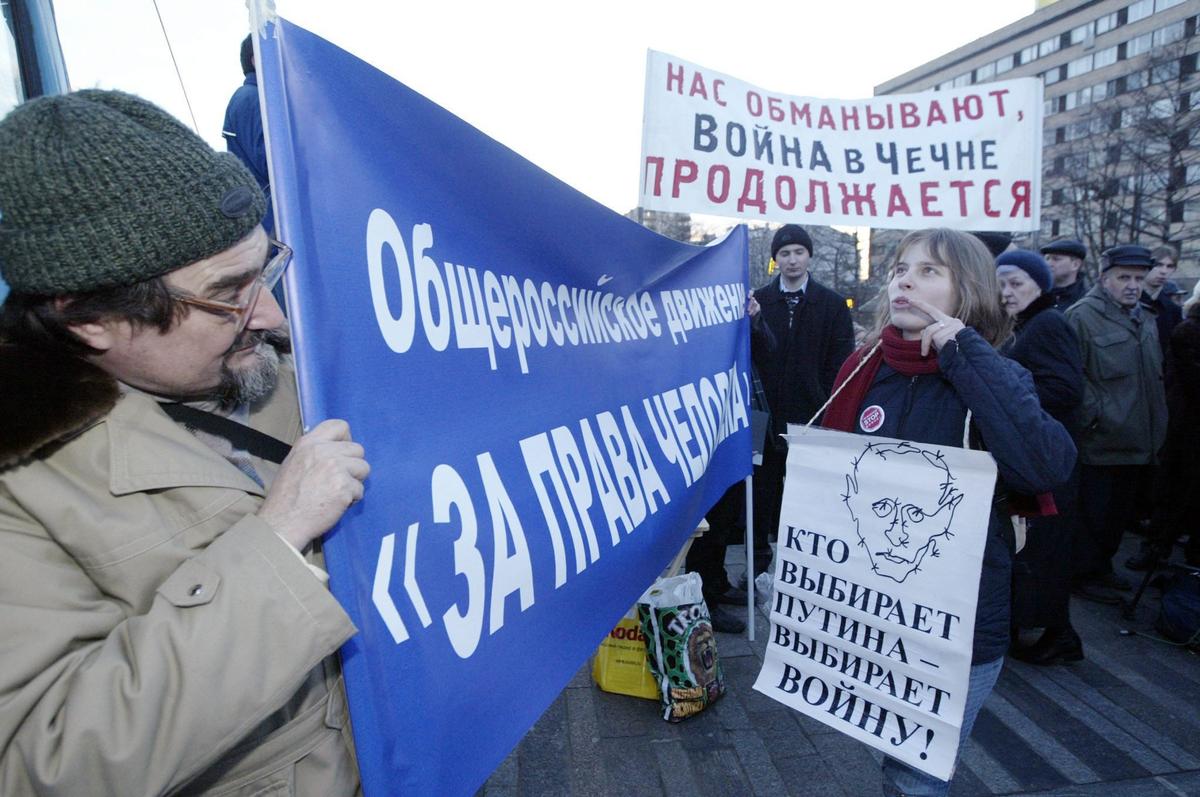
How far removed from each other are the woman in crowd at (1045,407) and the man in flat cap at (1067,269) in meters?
1.34

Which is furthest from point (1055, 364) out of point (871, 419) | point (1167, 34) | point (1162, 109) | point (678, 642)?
point (1167, 34)

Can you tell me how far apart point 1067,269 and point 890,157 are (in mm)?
1962

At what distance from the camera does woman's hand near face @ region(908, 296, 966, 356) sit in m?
1.90

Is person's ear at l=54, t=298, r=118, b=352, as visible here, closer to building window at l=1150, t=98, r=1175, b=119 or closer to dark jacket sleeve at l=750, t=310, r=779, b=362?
dark jacket sleeve at l=750, t=310, r=779, b=362

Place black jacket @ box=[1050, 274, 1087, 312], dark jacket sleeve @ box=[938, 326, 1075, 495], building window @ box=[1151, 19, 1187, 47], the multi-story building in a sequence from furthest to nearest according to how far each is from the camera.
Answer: building window @ box=[1151, 19, 1187, 47]
the multi-story building
black jacket @ box=[1050, 274, 1087, 312]
dark jacket sleeve @ box=[938, 326, 1075, 495]

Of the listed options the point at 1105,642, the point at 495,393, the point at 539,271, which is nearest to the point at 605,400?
the point at 539,271

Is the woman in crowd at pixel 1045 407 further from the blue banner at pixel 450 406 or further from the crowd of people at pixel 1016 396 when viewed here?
the blue banner at pixel 450 406

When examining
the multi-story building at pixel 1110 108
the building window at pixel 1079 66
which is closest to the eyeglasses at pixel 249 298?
the multi-story building at pixel 1110 108

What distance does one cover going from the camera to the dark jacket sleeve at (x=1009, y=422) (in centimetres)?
179

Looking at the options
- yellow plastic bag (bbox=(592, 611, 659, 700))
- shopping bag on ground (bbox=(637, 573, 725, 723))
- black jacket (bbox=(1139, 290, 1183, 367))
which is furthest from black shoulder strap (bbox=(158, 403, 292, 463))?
black jacket (bbox=(1139, 290, 1183, 367))

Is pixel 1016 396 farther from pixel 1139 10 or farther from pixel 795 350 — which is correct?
pixel 1139 10

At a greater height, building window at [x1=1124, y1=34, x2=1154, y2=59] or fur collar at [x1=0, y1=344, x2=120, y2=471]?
building window at [x1=1124, y1=34, x2=1154, y2=59]

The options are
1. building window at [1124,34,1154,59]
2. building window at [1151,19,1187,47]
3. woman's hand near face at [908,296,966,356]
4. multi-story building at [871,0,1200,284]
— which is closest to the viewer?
woman's hand near face at [908,296,966,356]

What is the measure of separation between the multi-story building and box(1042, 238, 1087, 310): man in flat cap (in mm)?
11178
